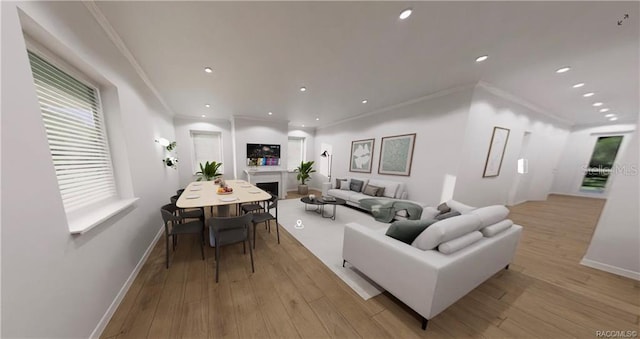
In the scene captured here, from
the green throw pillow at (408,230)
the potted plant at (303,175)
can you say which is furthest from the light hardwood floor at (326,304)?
the potted plant at (303,175)

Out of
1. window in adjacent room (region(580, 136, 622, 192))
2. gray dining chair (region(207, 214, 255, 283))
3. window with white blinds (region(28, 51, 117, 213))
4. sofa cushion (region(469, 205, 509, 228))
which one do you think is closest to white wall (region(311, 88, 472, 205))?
sofa cushion (region(469, 205, 509, 228))

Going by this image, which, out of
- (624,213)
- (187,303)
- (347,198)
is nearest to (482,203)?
(624,213)

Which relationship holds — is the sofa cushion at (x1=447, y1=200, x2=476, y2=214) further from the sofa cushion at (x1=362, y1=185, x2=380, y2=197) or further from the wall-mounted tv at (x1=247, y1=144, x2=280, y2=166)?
the wall-mounted tv at (x1=247, y1=144, x2=280, y2=166)

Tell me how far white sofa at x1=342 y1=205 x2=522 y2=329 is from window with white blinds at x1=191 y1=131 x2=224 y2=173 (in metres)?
5.37

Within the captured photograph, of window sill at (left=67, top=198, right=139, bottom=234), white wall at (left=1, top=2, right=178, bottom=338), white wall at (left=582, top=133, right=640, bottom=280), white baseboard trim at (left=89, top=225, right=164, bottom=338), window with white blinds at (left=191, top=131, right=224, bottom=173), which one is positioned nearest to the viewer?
white wall at (left=1, top=2, right=178, bottom=338)

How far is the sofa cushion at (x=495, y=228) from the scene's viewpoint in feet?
5.97

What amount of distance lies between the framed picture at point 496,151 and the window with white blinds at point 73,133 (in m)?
5.98

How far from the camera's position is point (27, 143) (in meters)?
0.91

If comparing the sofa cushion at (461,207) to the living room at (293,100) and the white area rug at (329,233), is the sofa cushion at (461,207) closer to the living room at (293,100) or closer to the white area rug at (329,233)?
the living room at (293,100)

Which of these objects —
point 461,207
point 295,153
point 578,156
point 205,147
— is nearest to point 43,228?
point 461,207

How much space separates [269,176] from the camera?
5.34 metres

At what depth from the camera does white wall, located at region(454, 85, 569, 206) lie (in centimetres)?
322

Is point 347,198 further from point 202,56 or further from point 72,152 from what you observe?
point 72,152

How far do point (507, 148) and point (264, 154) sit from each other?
6.30 m
